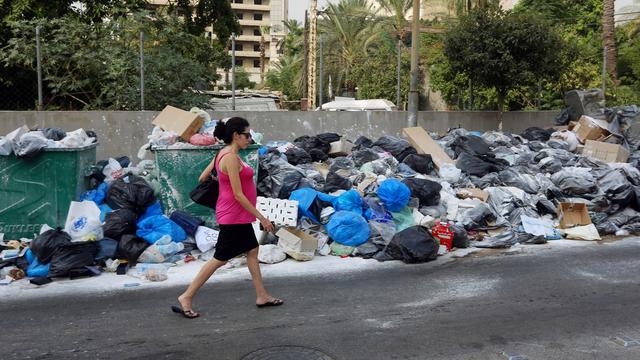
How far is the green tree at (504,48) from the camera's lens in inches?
476

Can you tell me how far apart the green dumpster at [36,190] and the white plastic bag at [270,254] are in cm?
246

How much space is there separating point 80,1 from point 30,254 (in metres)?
10.7

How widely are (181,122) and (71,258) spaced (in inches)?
96.3

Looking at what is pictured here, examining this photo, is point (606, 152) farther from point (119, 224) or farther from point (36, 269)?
point (36, 269)

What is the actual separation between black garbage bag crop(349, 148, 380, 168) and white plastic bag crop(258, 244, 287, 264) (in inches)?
123

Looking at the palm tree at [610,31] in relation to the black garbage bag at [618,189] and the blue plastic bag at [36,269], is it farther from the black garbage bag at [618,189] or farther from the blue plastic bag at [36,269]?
the blue plastic bag at [36,269]

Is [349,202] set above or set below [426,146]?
below

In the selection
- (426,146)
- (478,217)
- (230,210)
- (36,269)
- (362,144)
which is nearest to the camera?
(230,210)

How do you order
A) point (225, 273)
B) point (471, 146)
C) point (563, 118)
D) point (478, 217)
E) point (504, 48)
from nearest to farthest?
1. point (225, 273)
2. point (478, 217)
3. point (471, 146)
4. point (504, 48)
5. point (563, 118)

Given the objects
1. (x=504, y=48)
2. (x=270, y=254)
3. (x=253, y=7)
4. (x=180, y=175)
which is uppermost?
(x=253, y=7)

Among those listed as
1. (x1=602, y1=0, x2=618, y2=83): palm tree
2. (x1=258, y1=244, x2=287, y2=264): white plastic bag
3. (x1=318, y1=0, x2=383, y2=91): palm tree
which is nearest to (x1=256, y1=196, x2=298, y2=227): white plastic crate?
(x1=258, y1=244, x2=287, y2=264): white plastic bag

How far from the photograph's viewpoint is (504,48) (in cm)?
1210

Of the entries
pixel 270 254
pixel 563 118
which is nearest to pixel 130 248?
pixel 270 254

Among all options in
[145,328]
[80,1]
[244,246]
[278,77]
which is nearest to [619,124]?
[244,246]
